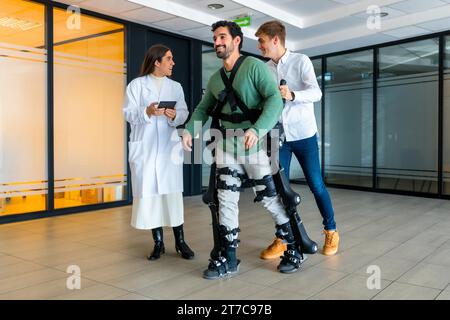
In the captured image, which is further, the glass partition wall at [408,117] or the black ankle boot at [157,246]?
the glass partition wall at [408,117]

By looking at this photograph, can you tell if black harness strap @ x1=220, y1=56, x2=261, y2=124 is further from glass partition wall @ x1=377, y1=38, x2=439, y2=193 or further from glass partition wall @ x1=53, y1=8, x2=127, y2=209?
glass partition wall @ x1=377, y1=38, x2=439, y2=193

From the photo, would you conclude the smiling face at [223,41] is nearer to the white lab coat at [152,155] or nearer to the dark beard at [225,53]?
the dark beard at [225,53]

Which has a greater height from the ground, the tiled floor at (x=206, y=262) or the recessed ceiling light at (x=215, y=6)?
the recessed ceiling light at (x=215, y=6)

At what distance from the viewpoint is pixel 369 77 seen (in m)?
7.91

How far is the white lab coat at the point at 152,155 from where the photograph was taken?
320 cm

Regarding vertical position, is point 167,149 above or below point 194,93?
below

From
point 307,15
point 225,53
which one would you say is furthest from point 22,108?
point 307,15

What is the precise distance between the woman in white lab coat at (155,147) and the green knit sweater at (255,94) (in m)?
0.45

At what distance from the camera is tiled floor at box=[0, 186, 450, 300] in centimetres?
259

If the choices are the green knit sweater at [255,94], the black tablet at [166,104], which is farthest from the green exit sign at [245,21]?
the green knit sweater at [255,94]

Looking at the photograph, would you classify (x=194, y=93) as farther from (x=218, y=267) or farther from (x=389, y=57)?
(x=218, y=267)

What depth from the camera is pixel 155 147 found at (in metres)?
3.21

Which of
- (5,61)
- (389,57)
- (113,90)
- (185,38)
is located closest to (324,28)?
(389,57)
